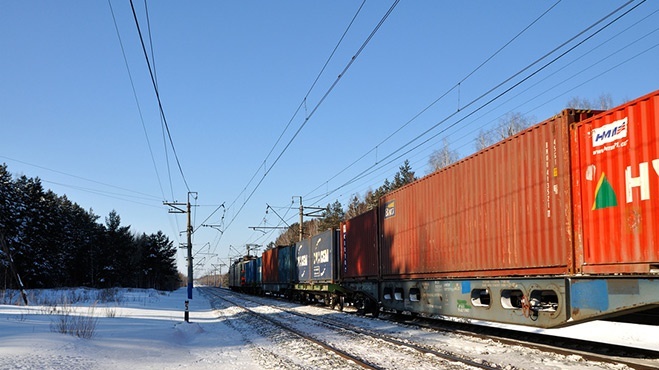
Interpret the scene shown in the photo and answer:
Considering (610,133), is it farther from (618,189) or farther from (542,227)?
(542,227)

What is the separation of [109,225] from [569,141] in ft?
239

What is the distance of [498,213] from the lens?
1176 cm

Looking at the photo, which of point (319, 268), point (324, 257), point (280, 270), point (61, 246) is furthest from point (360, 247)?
point (61, 246)

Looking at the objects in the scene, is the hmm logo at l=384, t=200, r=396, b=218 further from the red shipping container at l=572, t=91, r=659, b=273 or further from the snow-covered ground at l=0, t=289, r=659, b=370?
the red shipping container at l=572, t=91, r=659, b=273

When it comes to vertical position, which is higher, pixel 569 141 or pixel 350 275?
pixel 569 141

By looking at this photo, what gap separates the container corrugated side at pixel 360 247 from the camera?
65.8ft

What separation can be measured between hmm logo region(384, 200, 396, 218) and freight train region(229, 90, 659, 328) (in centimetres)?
7

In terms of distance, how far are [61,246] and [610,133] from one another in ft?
191

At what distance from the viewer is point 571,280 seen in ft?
30.2

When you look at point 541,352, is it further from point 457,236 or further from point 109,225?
point 109,225

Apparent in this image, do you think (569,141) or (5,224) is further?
(5,224)

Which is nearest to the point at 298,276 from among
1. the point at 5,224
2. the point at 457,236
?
the point at 457,236

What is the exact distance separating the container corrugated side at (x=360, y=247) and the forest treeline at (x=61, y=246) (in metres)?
18.4

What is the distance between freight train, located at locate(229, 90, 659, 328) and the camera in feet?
25.9
